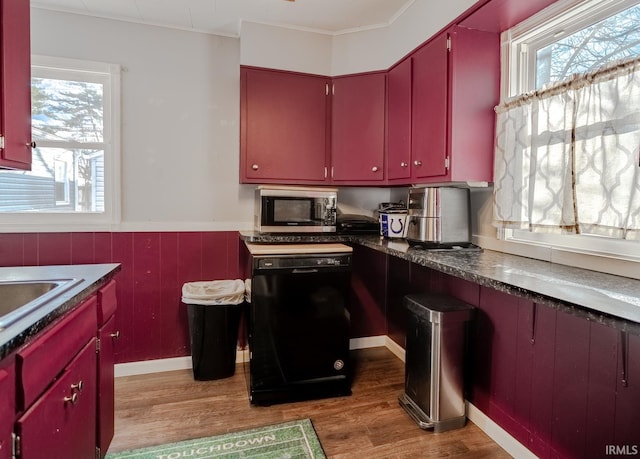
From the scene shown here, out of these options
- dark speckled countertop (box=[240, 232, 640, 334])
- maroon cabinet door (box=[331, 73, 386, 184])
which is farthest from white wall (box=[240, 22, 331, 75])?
dark speckled countertop (box=[240, 232, 640, 334])

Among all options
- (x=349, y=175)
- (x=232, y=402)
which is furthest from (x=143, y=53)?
(x=232, y=402)

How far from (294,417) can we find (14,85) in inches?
81.5

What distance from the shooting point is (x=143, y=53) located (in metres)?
2.55

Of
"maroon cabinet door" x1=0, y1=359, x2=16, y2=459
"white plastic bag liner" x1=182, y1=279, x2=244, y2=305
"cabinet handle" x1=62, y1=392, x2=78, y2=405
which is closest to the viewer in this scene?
"maroon cabinet door" x1=0, y1=359, x2=16, y2=459

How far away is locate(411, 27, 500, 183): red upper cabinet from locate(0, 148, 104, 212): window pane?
2.28 metres

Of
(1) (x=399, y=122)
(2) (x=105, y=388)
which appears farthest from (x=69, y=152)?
(1) (x=399, y=122)

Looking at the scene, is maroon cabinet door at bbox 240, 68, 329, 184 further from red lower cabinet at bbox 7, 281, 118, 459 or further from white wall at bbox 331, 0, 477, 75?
red lower cabinet at bbox 7, 281, 118, 459

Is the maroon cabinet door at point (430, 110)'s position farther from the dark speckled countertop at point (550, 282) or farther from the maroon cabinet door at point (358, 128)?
the dark speckled countertop at point (550, 282)

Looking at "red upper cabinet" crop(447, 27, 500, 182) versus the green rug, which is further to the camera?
"red upper cabinet" crop(447, 27, 500, 182)

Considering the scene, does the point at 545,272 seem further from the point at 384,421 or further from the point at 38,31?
the point at 38,31

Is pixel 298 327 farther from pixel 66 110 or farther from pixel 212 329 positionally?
pixel 66 110

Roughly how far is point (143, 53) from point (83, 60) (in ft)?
1.26

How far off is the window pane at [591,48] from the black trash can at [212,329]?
2.26 meters

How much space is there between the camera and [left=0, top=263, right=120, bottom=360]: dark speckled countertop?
2.80 ft
